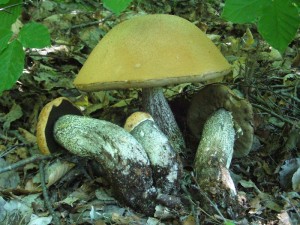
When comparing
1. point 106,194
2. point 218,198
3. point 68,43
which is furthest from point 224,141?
point 68,43

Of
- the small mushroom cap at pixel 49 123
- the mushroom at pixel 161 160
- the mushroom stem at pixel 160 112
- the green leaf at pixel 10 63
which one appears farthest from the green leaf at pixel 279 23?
the small mushroom cap at pixel 49 123

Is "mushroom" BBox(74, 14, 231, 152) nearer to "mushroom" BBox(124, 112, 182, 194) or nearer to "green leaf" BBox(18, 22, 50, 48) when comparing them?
"mushroom" BBox(124, 112, 182, 194)

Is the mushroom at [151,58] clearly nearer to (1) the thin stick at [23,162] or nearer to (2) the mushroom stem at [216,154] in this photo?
(2) the mushroom stem at [216,154]

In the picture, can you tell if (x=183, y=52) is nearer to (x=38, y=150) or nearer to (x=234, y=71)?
(x=38, y=150)

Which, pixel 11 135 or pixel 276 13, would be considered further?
pixel 11 135

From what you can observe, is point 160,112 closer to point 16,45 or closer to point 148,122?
point 148,122
